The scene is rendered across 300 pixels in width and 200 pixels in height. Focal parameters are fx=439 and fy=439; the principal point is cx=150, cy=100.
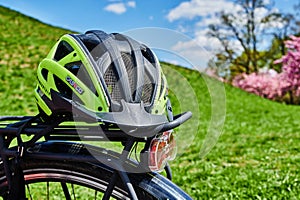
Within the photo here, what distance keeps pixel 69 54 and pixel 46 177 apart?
510mm

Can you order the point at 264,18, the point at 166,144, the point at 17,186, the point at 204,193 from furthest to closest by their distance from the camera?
the point at 264,18 < the point at 204,193 < the point at 17,186 < the point at 166,144

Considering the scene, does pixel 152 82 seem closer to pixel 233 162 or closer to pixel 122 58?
pixel 122 58

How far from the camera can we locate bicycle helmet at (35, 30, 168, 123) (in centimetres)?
151

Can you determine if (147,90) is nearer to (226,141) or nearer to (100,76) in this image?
(100,76)

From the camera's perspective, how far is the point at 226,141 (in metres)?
9.02

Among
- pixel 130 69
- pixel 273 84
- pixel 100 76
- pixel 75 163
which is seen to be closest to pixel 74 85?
pixel 100 76

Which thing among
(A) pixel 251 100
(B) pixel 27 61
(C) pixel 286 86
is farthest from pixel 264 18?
(B) pixel 27 61

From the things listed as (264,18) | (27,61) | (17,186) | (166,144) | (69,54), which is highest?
(264,18)

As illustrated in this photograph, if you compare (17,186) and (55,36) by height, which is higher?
(55,36)

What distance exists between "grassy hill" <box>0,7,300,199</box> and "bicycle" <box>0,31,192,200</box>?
24 centimetres

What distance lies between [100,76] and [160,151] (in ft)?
1.09

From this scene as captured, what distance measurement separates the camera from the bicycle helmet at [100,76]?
1509 mm

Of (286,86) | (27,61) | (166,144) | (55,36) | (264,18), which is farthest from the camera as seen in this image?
(264,18)

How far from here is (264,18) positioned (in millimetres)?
39281
